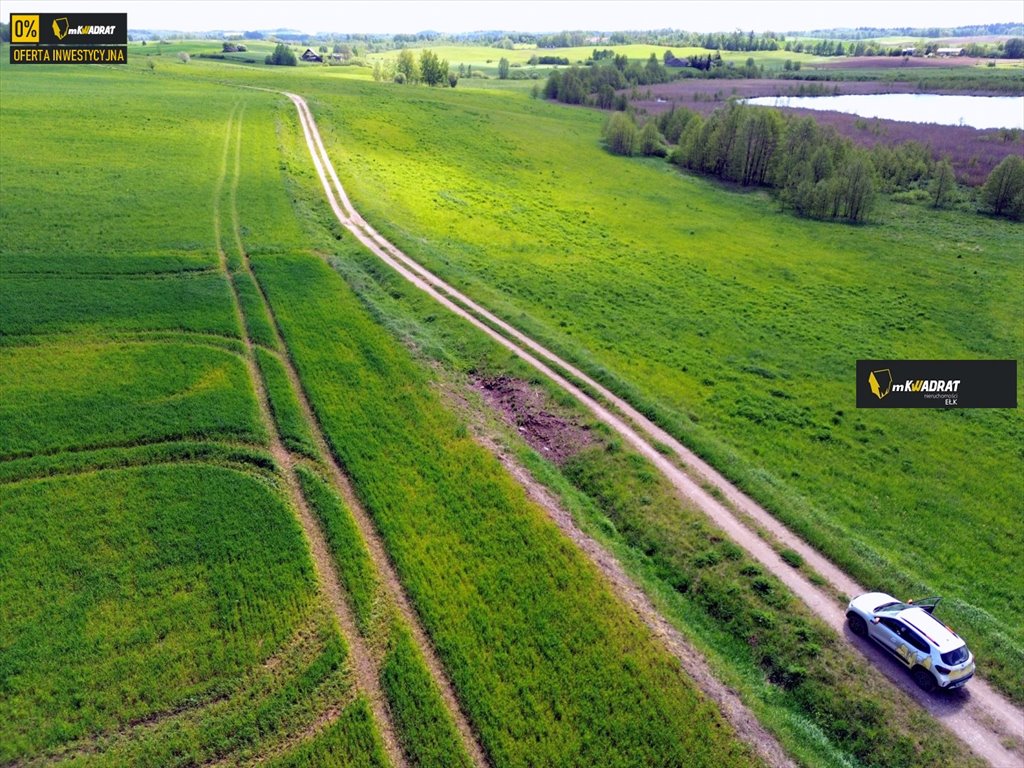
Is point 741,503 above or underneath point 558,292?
underneath

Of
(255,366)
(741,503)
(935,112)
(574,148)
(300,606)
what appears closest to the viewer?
(300,606)

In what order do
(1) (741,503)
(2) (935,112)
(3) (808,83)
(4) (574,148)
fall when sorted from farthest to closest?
(3) (808,83), (2) (935,112), (4) (574,148), (1) (741,503)

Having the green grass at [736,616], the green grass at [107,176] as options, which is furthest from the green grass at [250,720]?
the green grass at [107,176]

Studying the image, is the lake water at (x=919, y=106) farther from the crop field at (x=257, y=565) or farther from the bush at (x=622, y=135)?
the crop field at (x=257, y=565)

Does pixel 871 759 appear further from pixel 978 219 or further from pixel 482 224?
pixel 978 219

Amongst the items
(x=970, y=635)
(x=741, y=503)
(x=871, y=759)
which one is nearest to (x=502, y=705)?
(x=871, y=759)
